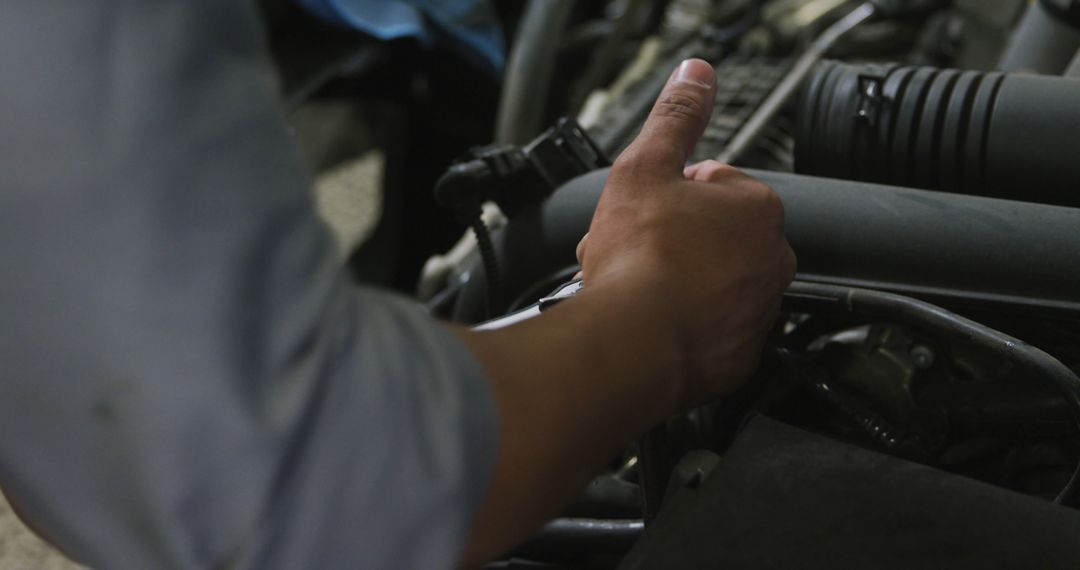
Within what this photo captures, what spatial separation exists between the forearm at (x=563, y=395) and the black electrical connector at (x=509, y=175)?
362 mm

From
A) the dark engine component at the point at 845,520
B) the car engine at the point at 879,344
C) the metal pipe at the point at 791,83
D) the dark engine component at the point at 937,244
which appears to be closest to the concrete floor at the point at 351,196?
the metal pipe at the point at 791,83

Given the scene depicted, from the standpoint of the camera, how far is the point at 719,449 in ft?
2.61

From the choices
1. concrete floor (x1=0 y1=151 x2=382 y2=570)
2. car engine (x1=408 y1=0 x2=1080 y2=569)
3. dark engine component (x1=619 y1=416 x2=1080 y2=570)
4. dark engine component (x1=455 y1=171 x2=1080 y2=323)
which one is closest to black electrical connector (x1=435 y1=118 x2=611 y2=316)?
car engine (x1=408 y1=0 x2=1080 y2=569)

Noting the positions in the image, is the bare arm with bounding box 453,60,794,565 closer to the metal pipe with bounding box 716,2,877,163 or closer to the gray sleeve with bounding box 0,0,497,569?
the gray sleeve with bounding box 0,0,497,569

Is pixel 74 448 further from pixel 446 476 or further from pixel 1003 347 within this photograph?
pixel 1003 347

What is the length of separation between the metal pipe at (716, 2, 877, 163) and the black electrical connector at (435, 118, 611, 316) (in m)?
0.20

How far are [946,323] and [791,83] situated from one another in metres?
0.64

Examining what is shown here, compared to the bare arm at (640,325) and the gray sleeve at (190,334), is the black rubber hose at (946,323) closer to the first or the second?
the bare arm at (640,325)

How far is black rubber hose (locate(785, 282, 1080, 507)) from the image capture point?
24.6 inches

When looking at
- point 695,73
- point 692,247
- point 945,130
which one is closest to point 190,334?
point 692,247

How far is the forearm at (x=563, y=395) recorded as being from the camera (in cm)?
45

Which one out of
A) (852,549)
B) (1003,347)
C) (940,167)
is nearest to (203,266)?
(852,549)

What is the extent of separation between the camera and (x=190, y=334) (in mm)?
384

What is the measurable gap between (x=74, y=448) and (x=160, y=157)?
0.12 meters
